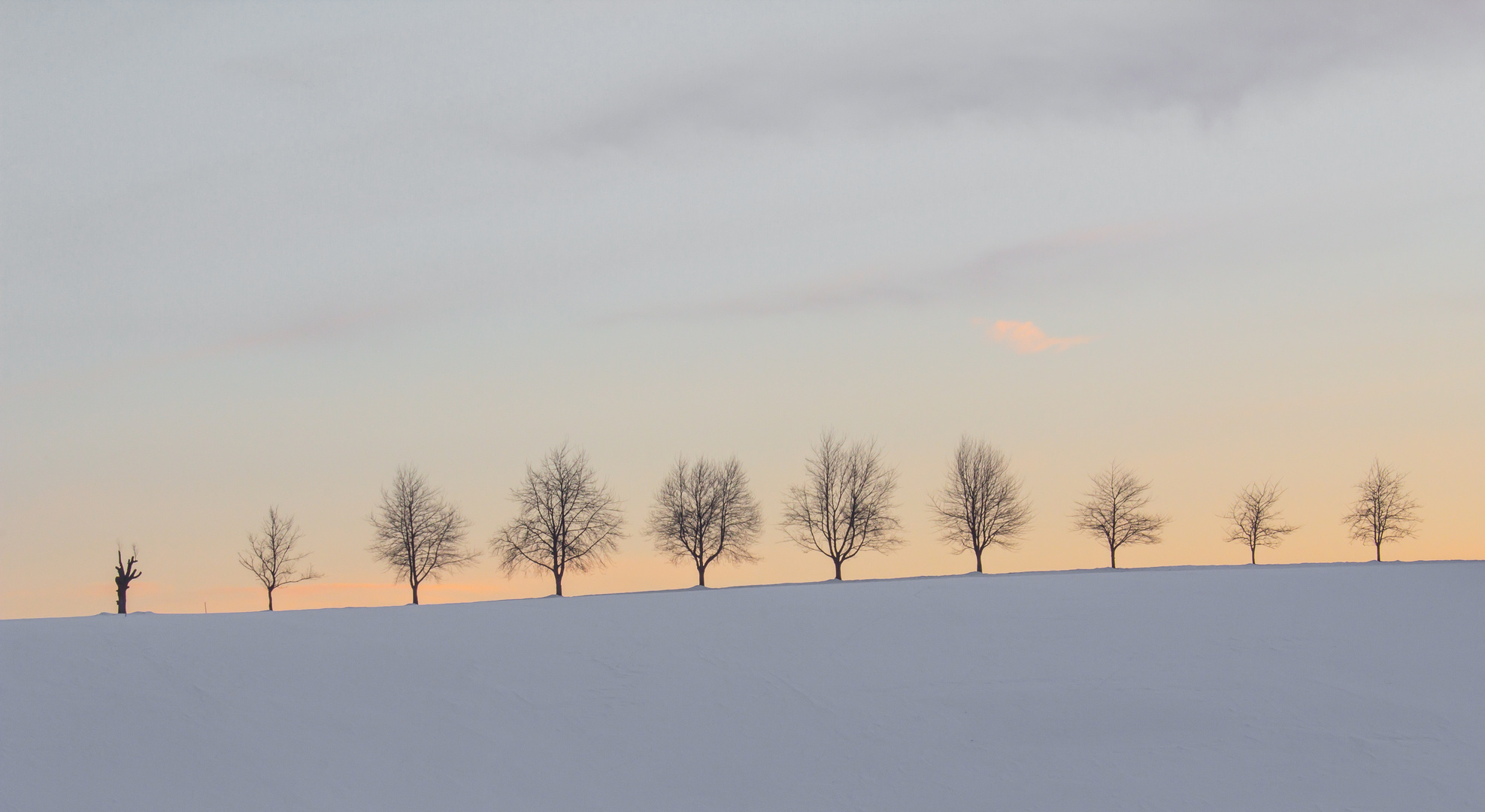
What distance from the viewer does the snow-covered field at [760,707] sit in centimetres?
2019

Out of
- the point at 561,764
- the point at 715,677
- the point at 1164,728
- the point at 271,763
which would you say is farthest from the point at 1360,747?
the point at 271,763

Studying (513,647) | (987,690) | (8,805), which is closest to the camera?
(8,805)

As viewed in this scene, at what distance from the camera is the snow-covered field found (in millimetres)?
20188

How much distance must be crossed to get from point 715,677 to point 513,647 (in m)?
4.81

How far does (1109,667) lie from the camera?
2530 cm

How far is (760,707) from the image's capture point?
23172mm

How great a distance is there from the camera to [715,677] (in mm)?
24562

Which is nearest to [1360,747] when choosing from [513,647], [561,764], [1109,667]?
[1109,667]

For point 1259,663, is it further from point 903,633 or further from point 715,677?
point 715,677

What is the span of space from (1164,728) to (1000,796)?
4410 mm

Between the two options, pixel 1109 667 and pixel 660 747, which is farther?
pixel 1109 667

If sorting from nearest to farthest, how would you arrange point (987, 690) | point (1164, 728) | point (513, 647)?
point (1164, 728) → point (987, 690) → point (513, 647)

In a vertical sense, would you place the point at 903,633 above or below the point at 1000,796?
above

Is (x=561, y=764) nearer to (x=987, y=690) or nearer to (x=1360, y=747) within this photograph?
(x=987, y=690)
